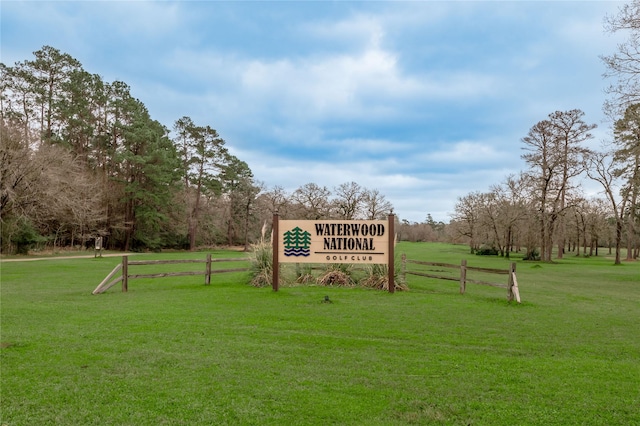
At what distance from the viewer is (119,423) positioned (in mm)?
3564

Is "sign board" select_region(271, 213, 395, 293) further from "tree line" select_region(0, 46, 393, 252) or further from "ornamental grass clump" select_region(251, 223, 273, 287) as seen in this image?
"tree line" select_region(0, 46, 393, 252)

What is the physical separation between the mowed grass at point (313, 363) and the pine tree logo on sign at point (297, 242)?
8.48 feet

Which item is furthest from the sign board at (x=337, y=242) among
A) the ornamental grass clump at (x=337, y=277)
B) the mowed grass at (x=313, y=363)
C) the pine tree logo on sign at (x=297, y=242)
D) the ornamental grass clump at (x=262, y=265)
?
the mowed grass at (x=313, y=363)

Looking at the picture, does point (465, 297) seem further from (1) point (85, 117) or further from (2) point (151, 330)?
(1) point (85, 117)

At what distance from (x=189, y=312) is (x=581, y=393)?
7.04 m

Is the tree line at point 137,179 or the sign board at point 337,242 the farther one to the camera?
the tree line at point 137,179

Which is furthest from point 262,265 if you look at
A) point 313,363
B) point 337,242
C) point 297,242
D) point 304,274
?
point 313,363

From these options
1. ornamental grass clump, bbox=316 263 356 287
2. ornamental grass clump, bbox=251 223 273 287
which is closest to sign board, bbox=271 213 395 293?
ornamental grass clump, bbox=251 223 273 287

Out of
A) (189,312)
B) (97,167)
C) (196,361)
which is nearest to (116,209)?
(97,167)

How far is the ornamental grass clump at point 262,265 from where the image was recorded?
13023 mm

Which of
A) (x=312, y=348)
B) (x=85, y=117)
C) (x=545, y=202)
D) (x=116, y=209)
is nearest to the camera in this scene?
(x=312, y=348)

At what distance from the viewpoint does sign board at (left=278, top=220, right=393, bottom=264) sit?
40.0 feet

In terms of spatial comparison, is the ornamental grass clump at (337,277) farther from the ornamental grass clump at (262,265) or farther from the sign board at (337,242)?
the ornamental grass clump at (262,265)

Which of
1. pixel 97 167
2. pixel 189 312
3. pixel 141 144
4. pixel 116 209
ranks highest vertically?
pixel 141 144
